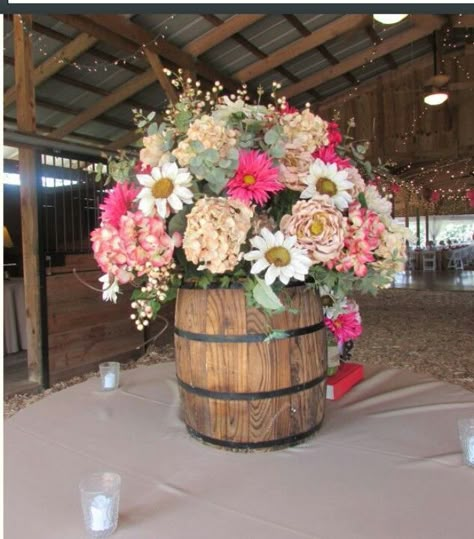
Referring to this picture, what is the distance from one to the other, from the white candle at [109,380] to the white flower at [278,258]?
2.45ft

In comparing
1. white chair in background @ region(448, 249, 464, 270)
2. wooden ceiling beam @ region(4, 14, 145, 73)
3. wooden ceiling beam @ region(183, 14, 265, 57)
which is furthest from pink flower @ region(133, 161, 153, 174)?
white chair in background @ region(448, 249, 464, 270)

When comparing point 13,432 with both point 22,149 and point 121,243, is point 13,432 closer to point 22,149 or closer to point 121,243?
point 121,243

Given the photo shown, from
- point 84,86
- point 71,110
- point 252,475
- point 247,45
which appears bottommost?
point 252,475

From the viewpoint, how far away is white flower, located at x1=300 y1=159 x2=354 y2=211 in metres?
0.86

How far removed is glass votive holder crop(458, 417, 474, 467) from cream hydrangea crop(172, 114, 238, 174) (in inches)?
26.8

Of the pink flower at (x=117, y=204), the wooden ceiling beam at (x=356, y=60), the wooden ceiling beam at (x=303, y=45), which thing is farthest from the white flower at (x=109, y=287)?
the wooden ceiling beam at (x=356, y=60)

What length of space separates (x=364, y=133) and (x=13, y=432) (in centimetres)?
831

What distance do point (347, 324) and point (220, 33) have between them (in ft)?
15.1

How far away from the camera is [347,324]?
1162mm

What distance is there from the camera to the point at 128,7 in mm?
730

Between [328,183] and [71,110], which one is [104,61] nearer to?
[71,110]

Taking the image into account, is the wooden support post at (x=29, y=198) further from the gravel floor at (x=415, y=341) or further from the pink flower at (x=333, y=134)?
the pink flower at (x=333, y=134)

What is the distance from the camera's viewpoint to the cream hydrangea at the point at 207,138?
807 mm

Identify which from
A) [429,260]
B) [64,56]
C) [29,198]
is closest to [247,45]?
[64,56]
